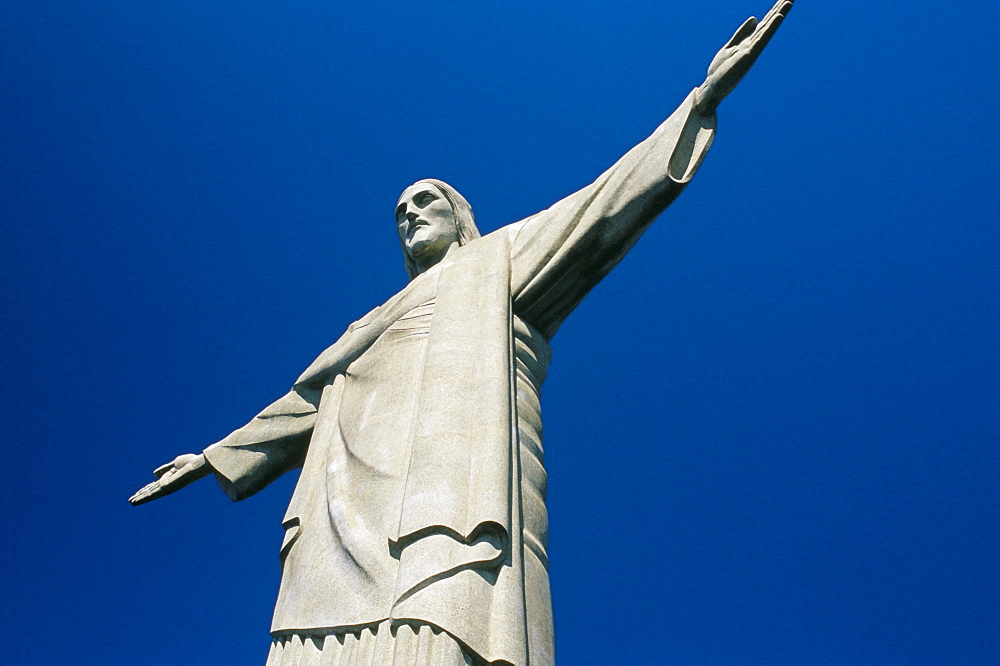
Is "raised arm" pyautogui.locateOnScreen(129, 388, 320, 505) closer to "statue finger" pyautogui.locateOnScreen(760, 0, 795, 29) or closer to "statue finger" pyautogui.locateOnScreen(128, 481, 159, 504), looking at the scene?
"statue finger" pyautogui.locateOnScreen(128, 481, 159, 504)

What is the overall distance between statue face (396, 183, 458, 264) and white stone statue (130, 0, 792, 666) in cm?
2

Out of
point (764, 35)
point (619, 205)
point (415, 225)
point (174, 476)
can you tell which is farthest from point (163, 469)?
point (764, 35)

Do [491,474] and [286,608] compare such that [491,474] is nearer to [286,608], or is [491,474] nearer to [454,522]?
[454,522]

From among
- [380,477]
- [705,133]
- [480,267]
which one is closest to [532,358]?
[480,267]

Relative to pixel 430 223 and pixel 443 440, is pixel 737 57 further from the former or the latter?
pixel 443 440

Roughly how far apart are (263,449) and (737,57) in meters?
5.29

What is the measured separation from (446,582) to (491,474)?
803mm

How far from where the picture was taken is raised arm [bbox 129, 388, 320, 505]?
29.6 feet

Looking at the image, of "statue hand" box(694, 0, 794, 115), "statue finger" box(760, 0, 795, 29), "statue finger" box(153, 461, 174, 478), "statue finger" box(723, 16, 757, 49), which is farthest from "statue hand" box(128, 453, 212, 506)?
"statue finger" box(760, 0, 795, 29)

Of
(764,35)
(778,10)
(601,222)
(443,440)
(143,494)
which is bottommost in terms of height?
(443,440)

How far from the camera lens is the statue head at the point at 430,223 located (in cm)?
945

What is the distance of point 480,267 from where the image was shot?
820 centimetres

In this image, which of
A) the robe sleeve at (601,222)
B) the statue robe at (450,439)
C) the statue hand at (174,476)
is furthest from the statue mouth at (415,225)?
the statue hand at (174,476)

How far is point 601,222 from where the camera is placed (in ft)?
25.8
